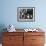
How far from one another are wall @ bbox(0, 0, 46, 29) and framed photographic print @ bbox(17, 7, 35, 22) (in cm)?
10

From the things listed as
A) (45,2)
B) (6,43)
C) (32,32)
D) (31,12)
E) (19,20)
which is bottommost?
(6,43)

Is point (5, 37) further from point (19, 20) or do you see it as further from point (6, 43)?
point (19, 20)

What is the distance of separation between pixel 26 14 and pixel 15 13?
357 millimetres

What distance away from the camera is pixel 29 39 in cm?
370

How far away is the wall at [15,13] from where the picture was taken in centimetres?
417

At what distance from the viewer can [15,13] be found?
4191 mm

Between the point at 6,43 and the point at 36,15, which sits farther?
the point at 36,15

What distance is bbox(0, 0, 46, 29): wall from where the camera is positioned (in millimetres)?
4172

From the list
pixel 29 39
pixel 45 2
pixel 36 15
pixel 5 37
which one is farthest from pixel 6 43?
pixel 45 2

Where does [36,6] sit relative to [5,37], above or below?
above

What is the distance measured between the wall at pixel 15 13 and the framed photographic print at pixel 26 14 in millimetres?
97

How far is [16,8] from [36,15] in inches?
26.9

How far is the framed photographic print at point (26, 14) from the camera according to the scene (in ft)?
13.7

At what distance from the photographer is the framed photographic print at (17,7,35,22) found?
4180mm
